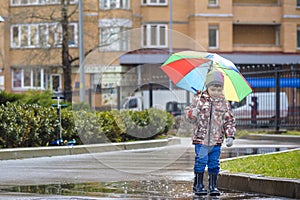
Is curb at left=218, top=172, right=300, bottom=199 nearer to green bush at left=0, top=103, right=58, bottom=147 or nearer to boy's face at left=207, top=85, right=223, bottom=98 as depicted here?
boy's face at left=207, top=85, right=223, bottom=98

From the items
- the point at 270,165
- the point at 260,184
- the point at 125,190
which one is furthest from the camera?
the point at 270,165

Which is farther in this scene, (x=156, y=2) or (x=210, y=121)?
(x=156, y=2)

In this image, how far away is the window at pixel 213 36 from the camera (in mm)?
57656

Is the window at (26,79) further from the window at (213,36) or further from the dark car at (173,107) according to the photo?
the dark car at (173,107)

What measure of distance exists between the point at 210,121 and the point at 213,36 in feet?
154

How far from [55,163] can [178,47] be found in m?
3.55

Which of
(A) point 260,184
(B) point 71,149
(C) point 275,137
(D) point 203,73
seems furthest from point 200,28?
(A) point 260,184

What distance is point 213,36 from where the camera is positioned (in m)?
57.8

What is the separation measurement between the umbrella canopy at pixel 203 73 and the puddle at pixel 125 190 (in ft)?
Answer: 5.01

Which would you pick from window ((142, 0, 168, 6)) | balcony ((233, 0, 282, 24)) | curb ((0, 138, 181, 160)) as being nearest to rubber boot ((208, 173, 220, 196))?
curb ((0, 138, 181, 160))

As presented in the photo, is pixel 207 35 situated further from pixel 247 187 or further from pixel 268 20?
pixel 247 187

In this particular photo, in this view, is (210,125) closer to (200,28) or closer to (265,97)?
(265,97)

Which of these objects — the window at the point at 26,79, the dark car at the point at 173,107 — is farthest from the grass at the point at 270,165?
the window at the point at 26,79

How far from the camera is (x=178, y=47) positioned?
16781mm
